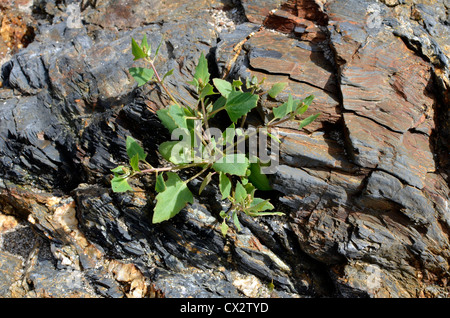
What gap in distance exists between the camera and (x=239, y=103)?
298 cm

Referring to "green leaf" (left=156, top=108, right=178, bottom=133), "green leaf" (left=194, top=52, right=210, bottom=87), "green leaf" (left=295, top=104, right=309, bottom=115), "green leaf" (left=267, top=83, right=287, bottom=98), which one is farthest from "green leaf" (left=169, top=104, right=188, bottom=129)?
"green leaf" (left=295, top=104, right=309, bottom=115)

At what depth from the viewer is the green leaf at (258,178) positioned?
3.32m

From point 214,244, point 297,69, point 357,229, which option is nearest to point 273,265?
point 214,244

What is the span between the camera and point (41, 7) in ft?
15.8

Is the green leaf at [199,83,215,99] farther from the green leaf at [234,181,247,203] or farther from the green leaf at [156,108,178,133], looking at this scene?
the green leaf at [234,181,247,203]

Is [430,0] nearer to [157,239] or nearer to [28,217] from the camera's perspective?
[157,239]

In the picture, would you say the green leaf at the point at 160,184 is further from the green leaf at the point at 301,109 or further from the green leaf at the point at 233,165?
the green leaf at the point at 301,109

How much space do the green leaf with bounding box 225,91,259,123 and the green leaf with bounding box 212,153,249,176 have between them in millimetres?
356

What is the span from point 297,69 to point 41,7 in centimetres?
356

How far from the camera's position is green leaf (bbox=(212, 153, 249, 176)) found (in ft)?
9.43

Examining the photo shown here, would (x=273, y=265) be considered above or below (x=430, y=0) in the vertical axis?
below

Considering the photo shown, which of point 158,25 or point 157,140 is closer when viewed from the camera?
point 157,140

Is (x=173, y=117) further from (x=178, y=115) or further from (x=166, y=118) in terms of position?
(x=166, y=118)

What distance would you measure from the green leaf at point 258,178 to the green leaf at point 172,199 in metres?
0.59
